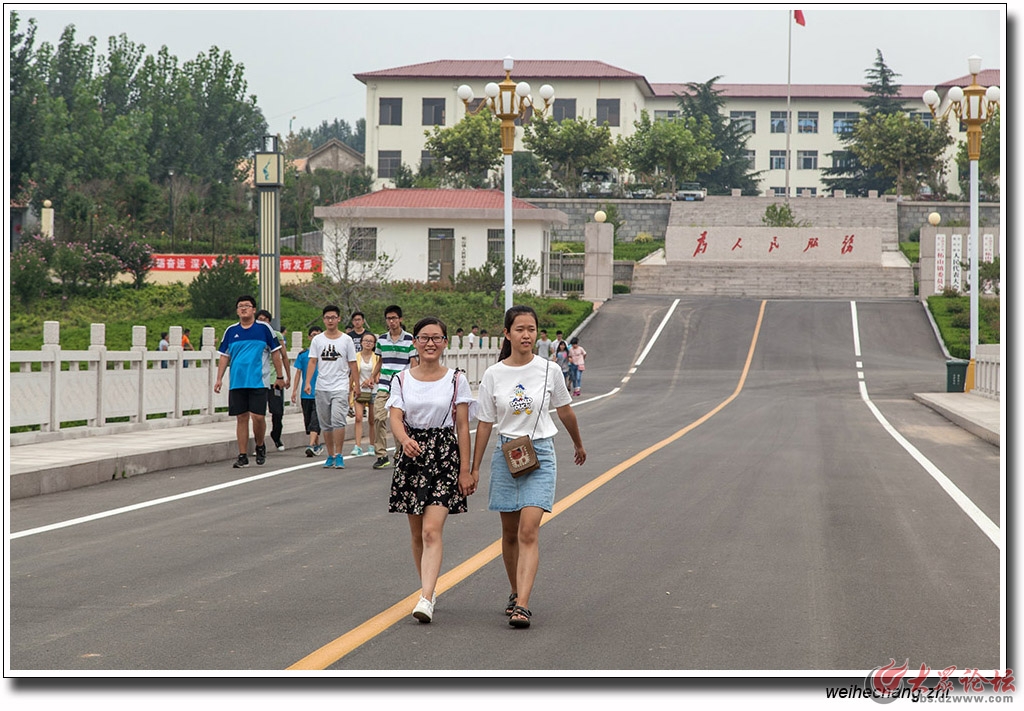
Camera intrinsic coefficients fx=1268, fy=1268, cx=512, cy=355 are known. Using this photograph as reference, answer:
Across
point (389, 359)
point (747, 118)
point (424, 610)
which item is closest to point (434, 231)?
point (389, 359)

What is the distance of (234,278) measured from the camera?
170ft

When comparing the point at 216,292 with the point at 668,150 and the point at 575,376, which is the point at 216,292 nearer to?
the point at 575,376

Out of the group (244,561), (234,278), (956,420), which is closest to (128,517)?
(244,561)

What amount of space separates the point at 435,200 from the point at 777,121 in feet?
202

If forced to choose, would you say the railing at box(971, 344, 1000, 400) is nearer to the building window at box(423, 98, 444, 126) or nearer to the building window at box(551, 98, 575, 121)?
the building window at box(551, 98, 575, 121)

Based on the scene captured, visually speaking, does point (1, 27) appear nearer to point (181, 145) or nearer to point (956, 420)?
point (956, 420)

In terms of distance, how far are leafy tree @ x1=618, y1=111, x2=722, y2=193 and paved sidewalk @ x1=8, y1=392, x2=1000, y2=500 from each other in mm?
71490

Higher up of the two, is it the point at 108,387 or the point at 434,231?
the point at 434,231

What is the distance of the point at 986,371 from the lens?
3241cm

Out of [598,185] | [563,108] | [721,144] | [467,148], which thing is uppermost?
[563,108]

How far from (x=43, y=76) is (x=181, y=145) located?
14.0 metres

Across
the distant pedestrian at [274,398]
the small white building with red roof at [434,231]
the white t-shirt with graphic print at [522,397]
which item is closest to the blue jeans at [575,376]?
the distant pedestrian at [274,398]

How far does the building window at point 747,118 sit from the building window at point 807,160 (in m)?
4.77
